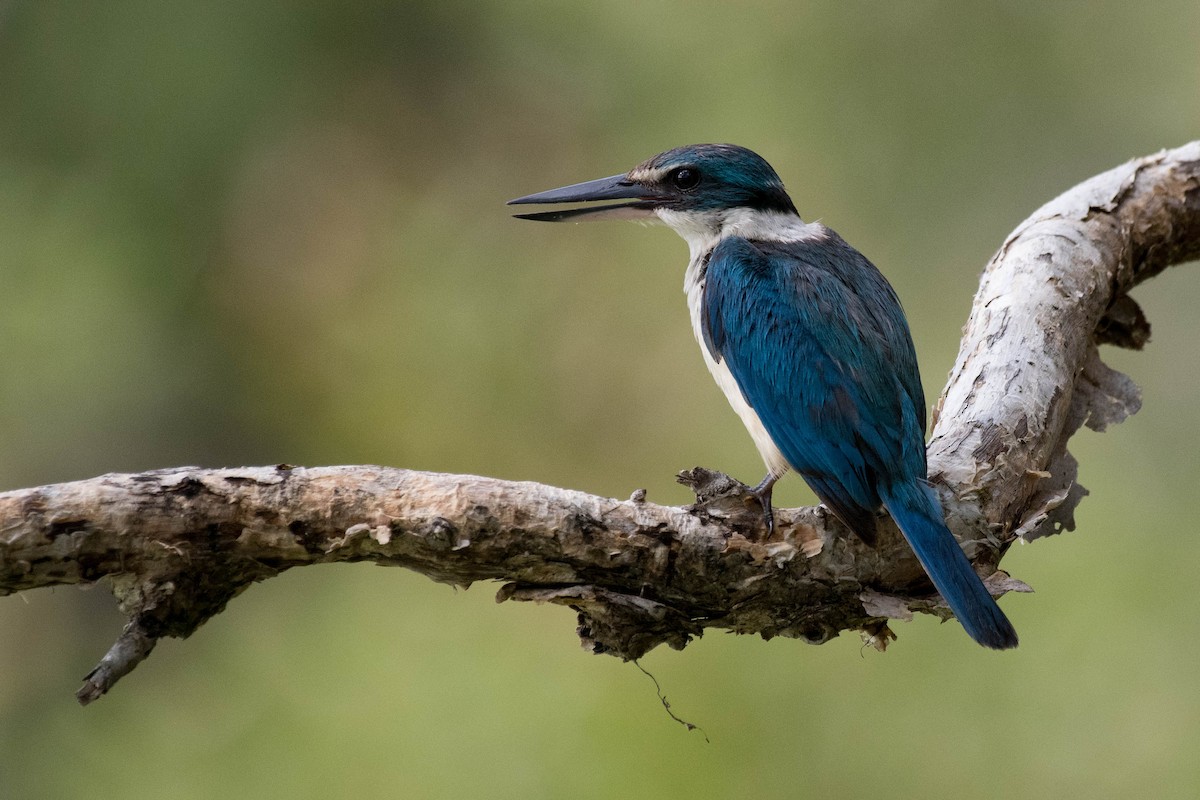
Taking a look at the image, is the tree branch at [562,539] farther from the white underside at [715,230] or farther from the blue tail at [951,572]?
the white underside at [715,230]

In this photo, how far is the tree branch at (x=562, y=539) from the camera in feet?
6.12

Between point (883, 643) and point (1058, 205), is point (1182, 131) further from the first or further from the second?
point (883, 643)

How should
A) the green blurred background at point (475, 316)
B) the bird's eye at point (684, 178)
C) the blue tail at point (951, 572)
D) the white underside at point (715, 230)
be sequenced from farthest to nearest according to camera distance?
the green blurred background at point (475, 316) < the bird's eye at point (684, 178) < the white underside at point (715, 230) < the blue tail at point (951, 572)

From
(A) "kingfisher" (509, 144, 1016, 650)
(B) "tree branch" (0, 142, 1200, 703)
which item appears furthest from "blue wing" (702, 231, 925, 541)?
(B) "tree branch" (0, 142, 1200, 703)

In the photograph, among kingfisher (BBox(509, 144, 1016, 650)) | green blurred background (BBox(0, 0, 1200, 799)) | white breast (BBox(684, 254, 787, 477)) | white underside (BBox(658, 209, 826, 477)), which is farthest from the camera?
green blurred background (BBox(0, 0, 1200, 799))

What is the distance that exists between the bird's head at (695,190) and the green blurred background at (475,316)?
6.03 ft

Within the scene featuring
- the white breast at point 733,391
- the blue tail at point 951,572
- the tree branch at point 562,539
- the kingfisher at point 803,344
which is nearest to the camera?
the tree branch at point 562,539

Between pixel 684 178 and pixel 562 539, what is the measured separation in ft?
3.84

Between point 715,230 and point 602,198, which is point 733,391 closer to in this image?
point 715,230

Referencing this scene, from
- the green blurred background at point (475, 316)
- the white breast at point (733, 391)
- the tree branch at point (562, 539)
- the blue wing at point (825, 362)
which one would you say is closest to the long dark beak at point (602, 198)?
the white breast at point (733, 391)

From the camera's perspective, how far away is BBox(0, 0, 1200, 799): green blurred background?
4.34 metres

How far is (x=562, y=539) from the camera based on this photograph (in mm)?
1981

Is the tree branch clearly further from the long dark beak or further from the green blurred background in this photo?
the green blurred background

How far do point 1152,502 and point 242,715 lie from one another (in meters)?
3.56
